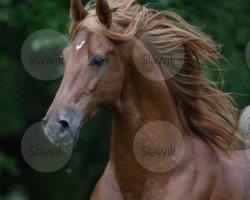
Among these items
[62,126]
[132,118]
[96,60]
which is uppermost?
[96,60]

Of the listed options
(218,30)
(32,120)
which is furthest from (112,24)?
(32,120)

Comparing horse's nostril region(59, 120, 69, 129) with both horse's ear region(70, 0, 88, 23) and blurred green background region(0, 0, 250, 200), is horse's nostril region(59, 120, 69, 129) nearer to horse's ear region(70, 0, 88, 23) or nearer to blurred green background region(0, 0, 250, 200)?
horse's ear region(70, 0, 88, 23)

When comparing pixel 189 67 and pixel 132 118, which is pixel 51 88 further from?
pixel 132 118

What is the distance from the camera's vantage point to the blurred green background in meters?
9.38

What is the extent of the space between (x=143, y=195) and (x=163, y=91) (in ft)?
2.11

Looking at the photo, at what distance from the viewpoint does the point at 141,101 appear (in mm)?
5441

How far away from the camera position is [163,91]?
5.49 metres

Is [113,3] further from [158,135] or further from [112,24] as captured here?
[158,135]

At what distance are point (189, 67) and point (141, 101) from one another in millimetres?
483

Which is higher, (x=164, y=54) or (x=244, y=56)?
(x=164, y=54)

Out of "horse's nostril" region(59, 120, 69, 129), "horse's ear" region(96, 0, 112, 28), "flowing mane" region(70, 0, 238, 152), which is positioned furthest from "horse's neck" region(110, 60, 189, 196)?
"horse's nostril" region(59, 120, 69, 129)

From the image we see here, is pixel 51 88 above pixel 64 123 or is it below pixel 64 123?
below

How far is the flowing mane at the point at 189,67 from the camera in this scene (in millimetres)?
5566

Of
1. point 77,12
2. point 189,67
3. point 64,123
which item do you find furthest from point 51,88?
point 64,123
